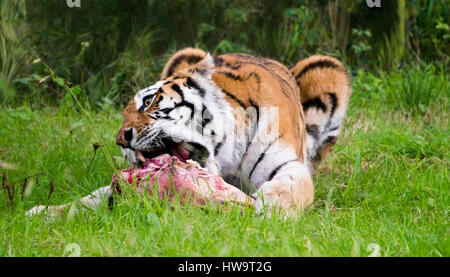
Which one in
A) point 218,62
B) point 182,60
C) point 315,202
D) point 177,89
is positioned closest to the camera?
point 177,89

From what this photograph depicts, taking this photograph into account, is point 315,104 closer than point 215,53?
Yes

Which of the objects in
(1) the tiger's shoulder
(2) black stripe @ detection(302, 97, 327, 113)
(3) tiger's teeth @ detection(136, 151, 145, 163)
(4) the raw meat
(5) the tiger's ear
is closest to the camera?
(4) the raw meat

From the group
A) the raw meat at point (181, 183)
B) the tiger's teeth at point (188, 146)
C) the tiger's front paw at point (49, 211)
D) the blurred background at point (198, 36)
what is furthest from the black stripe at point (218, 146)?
the blurred background at point (198, 36)

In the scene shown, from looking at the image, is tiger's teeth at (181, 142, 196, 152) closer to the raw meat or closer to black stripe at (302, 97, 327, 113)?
the raw meat

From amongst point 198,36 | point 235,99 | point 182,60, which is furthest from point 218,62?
point 198,36

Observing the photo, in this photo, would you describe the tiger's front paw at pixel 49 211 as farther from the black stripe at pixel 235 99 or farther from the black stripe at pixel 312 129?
the black stripe at pixel 312 129

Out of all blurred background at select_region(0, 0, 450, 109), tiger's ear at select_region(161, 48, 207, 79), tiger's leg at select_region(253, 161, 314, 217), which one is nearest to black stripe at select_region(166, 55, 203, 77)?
tiger's ear at select_region(161, 48, 207, 79)

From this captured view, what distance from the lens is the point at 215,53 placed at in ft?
22.2

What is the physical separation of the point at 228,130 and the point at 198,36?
383 cm

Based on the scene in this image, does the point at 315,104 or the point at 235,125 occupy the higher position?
the point at 235,125

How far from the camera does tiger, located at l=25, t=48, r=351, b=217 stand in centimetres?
329

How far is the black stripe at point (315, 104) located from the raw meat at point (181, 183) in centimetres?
179

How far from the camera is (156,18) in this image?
6.90 m

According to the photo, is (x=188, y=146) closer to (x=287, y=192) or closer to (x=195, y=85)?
(x=195, y=85)
